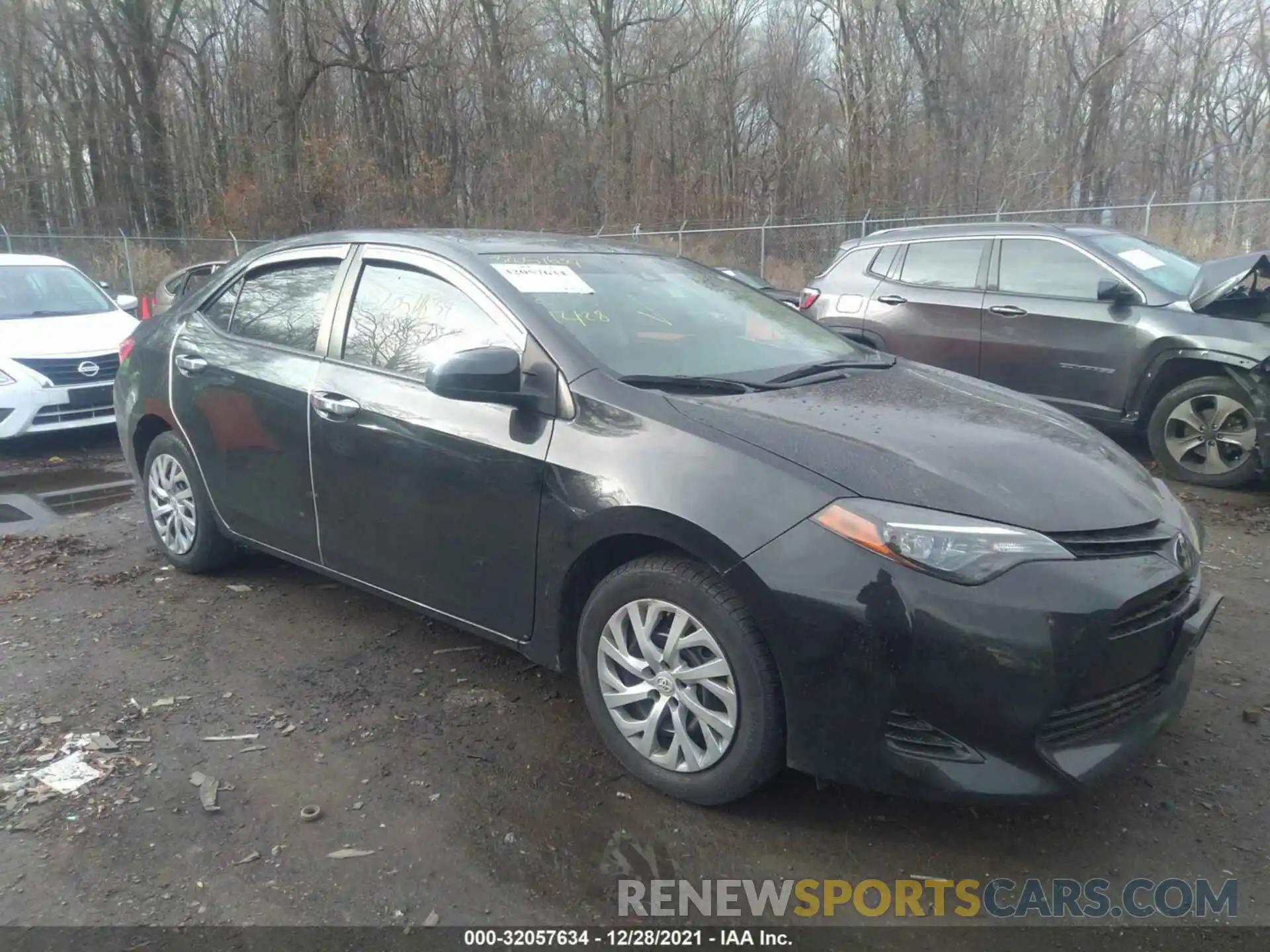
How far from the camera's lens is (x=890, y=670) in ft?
8.27

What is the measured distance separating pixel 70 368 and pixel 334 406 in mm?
5250

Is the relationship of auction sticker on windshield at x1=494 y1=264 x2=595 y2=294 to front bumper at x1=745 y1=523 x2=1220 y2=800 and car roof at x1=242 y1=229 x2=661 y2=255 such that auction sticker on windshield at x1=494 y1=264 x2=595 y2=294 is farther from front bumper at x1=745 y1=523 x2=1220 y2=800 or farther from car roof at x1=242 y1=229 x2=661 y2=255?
front bumper at x1=745 y1=523 x2=1220 y2=800

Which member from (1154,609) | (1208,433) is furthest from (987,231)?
(1154,609)

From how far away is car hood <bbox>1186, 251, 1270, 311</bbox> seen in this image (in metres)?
5.93

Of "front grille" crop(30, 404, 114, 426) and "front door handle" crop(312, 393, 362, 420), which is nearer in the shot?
"front door handle" crop(312, 393, 362, 420)

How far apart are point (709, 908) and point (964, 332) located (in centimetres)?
592

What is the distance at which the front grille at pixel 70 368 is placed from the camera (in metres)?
7.68

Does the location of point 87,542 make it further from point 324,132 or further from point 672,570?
point 324,132

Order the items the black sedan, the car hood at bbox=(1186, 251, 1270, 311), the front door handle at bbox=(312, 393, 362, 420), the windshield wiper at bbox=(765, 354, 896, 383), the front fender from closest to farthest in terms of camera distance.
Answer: the black sedan, the windshield wiper at bbox=(765, 354, 896, 383), the front door handle at bbox=(312, 393, 362, 420), the car hood at bbox=(1186, 251, 1270, 311), the front fender

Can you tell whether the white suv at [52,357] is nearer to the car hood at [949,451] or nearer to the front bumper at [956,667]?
the car hood at [949,451]

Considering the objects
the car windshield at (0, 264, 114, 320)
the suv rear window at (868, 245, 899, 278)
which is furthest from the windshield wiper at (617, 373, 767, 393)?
the car windshield at (0, 264, 114, 320)

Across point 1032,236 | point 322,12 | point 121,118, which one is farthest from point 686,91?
point 1032,236

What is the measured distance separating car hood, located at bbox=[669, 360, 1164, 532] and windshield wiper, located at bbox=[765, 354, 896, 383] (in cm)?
11

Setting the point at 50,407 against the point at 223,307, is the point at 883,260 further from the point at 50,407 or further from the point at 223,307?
the point at 50,407
